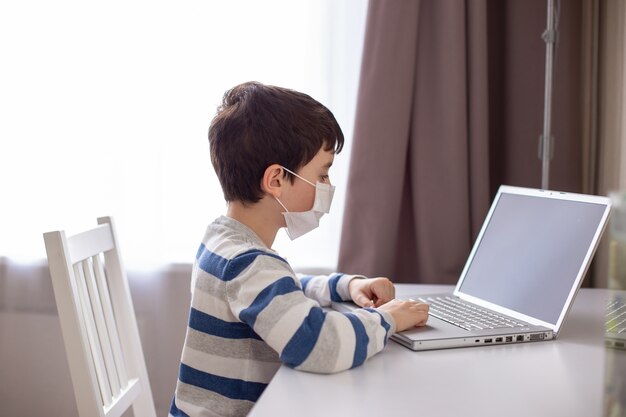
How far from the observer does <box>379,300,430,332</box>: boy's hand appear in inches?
43.8

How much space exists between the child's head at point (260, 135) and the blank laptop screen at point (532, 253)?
0.42 meters

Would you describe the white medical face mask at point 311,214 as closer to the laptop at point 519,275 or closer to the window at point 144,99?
the laptop at point 519,275

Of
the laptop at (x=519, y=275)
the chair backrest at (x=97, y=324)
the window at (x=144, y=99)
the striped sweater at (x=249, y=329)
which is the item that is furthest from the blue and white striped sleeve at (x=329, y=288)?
the window at (x=144, y=99)

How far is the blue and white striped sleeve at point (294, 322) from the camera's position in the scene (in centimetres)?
96

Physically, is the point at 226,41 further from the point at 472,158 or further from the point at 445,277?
the point at 445,277

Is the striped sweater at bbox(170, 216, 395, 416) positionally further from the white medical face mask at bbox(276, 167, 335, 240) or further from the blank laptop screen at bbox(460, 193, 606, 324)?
the blank laptop screen at bbox(460, 193, 606, 324)

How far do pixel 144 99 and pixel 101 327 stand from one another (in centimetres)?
77

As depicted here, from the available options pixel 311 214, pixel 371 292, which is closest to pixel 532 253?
pixel 371 292

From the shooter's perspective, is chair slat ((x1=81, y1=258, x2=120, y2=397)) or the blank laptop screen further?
chair slat ((x1=81, y1=258, x2=120, y2=397))

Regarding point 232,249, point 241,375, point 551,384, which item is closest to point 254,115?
point 232,249

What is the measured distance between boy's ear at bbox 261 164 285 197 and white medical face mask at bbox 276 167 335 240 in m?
0.04

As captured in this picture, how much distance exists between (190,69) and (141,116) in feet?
0.59

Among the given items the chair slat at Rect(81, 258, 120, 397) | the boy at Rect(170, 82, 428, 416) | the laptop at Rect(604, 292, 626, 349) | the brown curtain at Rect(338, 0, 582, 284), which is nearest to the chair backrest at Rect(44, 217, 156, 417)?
the chair slat at Rect(81, 258, 120, 397)

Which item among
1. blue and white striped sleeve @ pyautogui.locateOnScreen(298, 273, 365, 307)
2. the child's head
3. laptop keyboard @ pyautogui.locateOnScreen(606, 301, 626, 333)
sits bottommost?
blue and white striped sleeve @ pyautogui.locateOnScreen(298, 273, 365, 307)
